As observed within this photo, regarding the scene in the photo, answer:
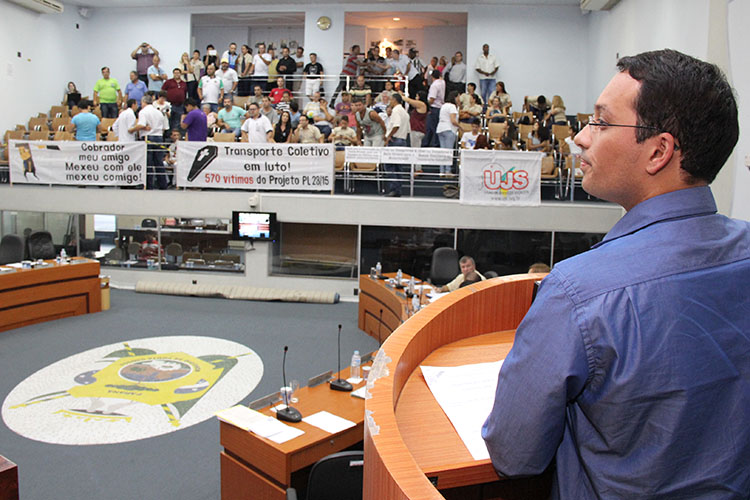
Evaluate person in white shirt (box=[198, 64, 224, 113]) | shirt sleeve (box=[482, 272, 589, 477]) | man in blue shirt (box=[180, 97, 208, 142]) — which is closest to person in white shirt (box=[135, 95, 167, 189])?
man in blue shirt (box=[180, 97, 208, 142])

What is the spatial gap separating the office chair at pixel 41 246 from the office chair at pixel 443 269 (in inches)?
317

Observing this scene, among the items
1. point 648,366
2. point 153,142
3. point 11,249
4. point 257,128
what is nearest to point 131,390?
point 11,249

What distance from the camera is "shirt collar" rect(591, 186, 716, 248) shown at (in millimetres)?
988

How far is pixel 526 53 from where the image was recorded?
715 inches

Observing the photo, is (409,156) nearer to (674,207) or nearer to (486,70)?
(486,70)

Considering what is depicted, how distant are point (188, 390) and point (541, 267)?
4678 mm

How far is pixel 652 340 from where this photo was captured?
0.89 m

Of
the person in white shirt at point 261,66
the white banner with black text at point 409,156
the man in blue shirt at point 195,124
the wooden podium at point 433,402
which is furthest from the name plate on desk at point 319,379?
the person in white shirt at point 261,66

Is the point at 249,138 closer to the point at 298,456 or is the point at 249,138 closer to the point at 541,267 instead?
the point at 541,267

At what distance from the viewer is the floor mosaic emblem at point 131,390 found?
6242 millimetres

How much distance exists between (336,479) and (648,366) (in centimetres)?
311

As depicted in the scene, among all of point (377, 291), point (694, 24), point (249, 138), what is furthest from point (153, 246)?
point (694, 24)

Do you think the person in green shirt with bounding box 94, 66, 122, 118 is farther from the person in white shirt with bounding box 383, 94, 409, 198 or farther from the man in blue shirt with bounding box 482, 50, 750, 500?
the man in blue shirt with bounding box 482, 50, 750, 500

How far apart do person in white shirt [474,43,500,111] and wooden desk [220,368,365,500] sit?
47.8 feet
